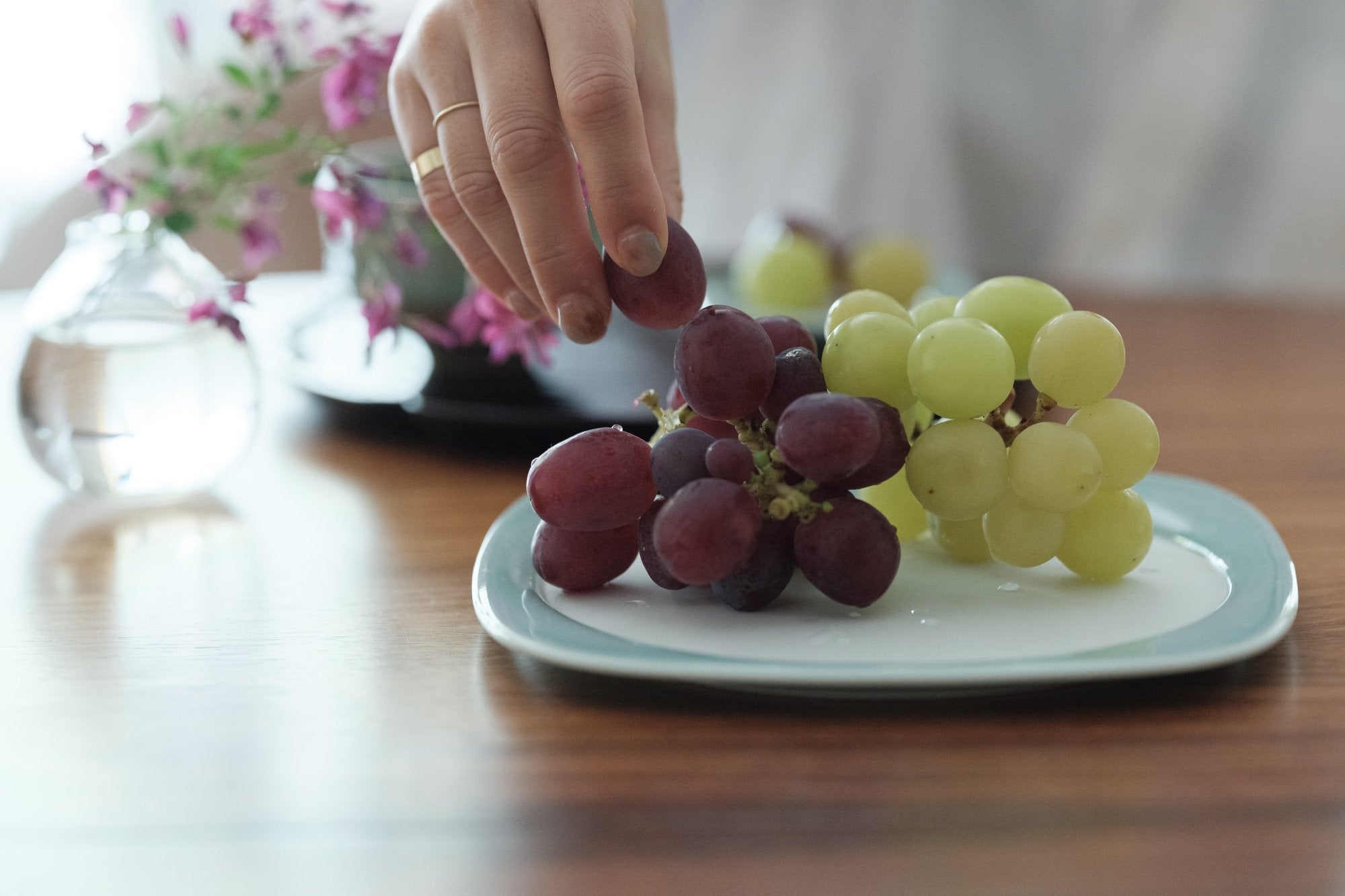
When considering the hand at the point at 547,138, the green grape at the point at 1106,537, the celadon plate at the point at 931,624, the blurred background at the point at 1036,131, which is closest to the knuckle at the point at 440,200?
the hand at the point at 547,138

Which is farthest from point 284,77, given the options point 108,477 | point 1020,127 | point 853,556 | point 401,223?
point 1020,127

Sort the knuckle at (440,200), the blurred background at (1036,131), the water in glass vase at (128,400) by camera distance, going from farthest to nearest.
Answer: the blurred background at (1036,131)
the water in glass vase at (128,400)
the knuckle at (440,200)

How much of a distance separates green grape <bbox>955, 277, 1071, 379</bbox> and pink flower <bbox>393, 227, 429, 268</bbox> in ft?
1.46

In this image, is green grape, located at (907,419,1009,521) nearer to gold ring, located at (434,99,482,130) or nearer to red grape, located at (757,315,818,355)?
red grape, located at (757,315,818,355)

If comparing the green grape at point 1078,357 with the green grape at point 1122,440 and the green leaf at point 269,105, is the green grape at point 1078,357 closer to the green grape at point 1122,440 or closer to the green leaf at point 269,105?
the green grape at point 1122,440

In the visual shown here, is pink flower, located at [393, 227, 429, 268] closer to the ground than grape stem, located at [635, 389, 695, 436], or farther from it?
closer to the ground

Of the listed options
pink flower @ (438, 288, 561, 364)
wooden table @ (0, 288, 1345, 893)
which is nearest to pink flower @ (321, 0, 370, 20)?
pink flower @ (438, 288, 561, 364)

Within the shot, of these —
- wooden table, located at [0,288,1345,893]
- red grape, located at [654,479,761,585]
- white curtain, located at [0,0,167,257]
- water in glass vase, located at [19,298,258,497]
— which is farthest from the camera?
white curtain, located at [0,0,167,257]

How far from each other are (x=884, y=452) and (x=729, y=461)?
0.08 m

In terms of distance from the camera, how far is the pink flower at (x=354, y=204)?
0.92 m

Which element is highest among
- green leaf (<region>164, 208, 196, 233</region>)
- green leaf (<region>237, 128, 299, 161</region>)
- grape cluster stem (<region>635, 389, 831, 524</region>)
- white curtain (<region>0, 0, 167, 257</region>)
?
green leaf (<region>237, 128, 299, 161</region>)

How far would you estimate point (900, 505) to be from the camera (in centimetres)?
70

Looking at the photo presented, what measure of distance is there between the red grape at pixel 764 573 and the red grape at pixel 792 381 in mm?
63

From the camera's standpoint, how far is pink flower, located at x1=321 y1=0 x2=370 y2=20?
94cm
